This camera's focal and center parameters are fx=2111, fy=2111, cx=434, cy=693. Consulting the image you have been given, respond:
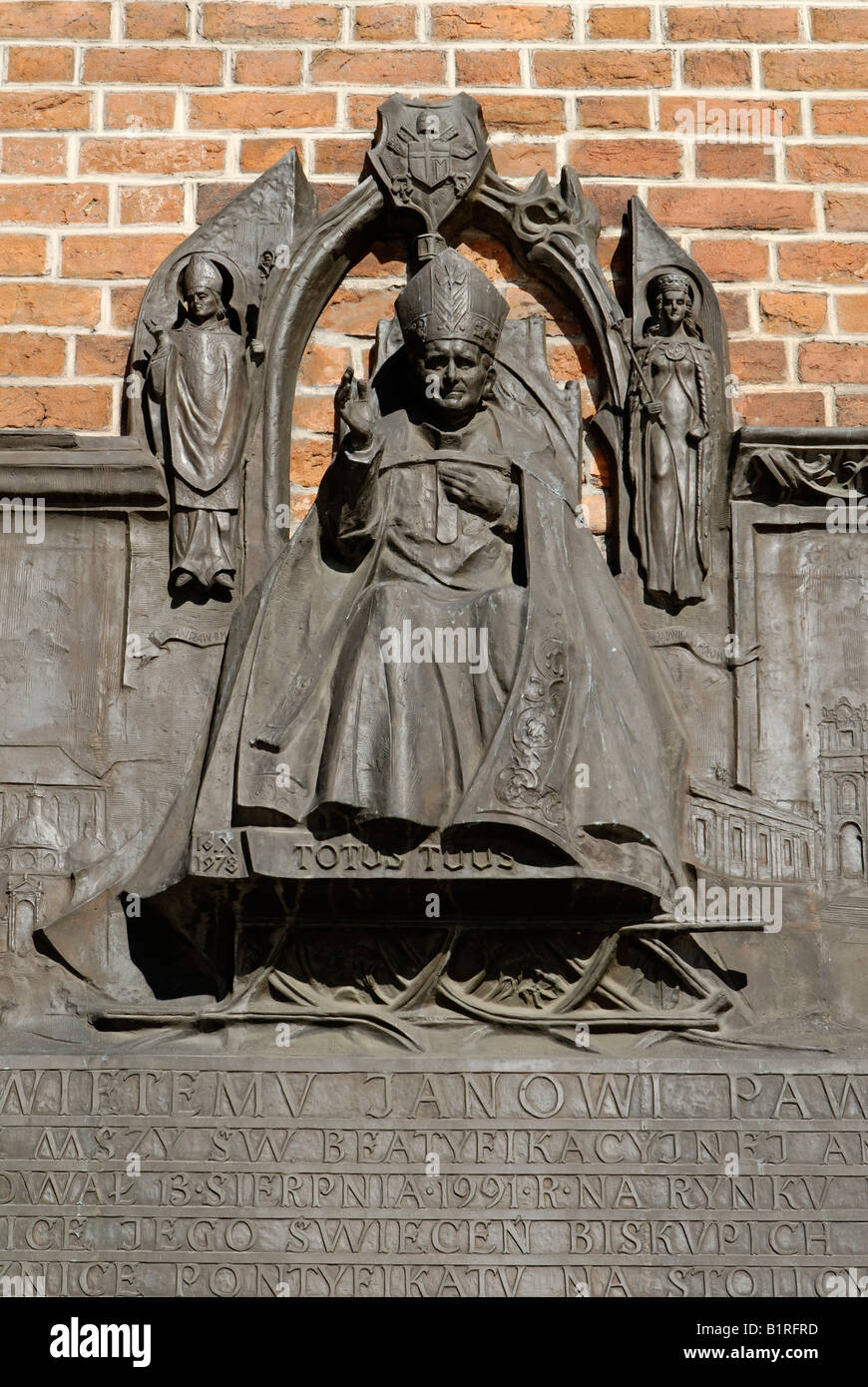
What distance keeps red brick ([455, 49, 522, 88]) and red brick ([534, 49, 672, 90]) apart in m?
0.07

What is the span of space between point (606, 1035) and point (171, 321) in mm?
2322

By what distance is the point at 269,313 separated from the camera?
5.94 metres

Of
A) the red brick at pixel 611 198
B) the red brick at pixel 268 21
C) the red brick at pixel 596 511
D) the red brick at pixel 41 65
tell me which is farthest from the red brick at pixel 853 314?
the red brick at pixel 41 65

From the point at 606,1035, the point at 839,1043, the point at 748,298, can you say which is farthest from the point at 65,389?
the point at 839,1043

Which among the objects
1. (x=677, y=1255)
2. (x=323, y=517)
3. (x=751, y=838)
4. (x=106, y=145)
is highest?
(x=106, y=145)

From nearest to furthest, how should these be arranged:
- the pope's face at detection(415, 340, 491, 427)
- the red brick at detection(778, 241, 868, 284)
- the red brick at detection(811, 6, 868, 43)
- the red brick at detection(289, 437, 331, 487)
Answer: the pope's face at detection(415, 340, 491, 427) → the red brick at detection(289, 437, 331, 487) → the red brick at detection(778, 241, 868, 284) → the red brick at detection(811, 6, 868, 43)

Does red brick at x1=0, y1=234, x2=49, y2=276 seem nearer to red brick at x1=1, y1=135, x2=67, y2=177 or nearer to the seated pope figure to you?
red brick at x1=1, y1=135, x2=67, y2=177

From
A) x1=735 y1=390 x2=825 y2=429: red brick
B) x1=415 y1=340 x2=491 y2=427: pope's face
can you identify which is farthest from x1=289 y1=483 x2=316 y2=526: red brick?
x1=735 y1=390 x2=825 y2=429: red brick

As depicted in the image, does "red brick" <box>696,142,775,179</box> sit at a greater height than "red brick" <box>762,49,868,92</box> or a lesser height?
lesser

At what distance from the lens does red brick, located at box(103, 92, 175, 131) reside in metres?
6.29

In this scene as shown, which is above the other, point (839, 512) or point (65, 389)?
point (65, 389)

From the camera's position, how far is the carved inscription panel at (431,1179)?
5.02 meters

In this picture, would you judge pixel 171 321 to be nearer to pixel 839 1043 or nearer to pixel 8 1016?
pixel 8 1016

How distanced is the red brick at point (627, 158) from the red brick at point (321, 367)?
93 cm
